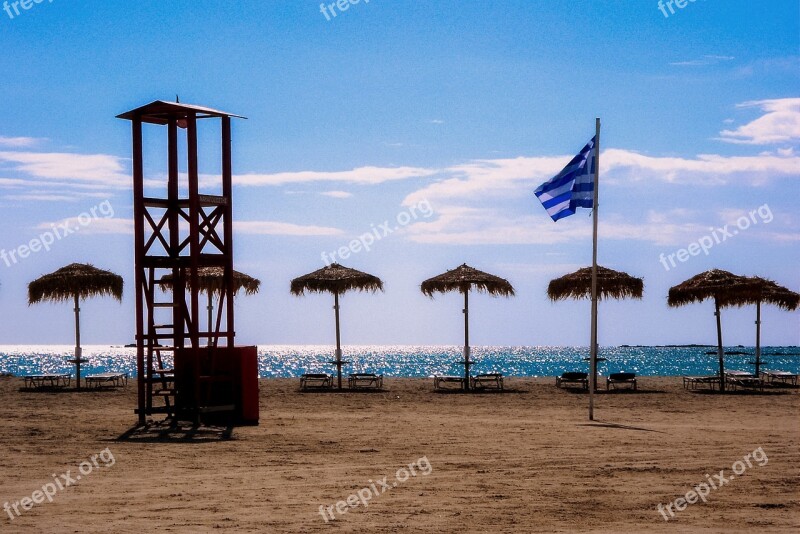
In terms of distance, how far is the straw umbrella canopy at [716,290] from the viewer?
21.4 m

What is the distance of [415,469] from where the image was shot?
31.8 feet

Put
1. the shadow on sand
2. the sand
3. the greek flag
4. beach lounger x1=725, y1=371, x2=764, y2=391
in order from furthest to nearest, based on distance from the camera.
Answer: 1. beach lounger x1=725, y1=371, x2=764, y2=391
2. the greek flag
3. the shadow on sand
4. the sand

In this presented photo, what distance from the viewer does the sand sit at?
7.37 metres

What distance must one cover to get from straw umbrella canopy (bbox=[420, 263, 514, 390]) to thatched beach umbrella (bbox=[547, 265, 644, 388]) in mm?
1209

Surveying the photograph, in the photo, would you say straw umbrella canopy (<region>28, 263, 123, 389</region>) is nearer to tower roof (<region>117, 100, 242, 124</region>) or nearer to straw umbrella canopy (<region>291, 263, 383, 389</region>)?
straw umbrella canopy (<region>291, 263, 383, 389</region>)

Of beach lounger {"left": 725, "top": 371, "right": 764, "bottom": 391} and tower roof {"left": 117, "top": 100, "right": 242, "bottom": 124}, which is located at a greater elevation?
tower roof {"left": 117, "top": 100, "right": 242, "bottom": 124}

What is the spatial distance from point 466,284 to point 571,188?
7.72 meters

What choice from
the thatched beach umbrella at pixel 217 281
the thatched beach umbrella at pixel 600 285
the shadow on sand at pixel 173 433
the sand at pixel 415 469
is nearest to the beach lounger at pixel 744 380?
the thatched beach umbrella at pixel 600 285

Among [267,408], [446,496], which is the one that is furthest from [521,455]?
[267,408]

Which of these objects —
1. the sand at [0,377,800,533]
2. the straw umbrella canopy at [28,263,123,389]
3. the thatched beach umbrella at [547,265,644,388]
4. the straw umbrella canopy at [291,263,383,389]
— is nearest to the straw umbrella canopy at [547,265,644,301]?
the thatched beach umbrella at [547,265,644,388]

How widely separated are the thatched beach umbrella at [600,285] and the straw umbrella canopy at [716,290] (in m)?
0.91

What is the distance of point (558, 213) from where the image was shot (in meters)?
15.4

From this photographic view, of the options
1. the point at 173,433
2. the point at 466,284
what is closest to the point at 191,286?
the point at 173,433

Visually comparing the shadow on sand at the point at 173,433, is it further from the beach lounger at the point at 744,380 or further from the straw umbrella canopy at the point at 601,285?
the beach lounger at the point at 744,380
